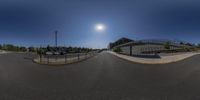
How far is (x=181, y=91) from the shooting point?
21.9 ft

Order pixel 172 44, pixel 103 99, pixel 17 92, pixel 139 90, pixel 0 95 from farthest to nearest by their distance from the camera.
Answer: pixel 172 44, pixel 139 90, pixel 17 92, pixel 0 95, pixel 103 99

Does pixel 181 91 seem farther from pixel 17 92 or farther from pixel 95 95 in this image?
pixel 17 92

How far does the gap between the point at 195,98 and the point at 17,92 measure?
634 centimetres

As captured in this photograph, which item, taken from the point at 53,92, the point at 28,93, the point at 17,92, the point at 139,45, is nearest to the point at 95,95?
the point at 53,92

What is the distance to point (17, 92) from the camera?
21.3 feet

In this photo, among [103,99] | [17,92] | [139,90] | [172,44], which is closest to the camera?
[103,99]

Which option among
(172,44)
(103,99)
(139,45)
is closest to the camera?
(103,99)

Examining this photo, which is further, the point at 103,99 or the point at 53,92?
the point at 53,92

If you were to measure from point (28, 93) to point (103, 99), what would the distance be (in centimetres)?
285

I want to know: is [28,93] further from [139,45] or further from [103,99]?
[139,45]

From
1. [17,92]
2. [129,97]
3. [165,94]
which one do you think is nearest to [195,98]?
[165,94]

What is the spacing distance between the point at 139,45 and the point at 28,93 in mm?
92106

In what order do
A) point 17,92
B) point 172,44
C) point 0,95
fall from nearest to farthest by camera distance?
1. point 0,95
2. point 17,92
3. point 172,44

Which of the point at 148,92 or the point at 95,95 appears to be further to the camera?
the point at 148,92
